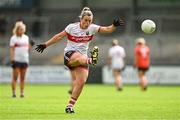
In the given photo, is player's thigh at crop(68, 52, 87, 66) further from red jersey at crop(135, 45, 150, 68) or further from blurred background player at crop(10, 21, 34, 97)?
red jersey at crop(135, 45, 150, 68)

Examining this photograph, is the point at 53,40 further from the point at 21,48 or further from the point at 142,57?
the point at 142,57

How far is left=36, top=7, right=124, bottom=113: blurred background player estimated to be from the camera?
1571cm

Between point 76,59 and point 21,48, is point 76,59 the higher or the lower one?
the higher one

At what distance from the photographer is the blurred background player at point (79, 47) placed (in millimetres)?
15711

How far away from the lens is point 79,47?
16109 mm

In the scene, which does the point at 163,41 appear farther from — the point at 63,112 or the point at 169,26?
the point at 63,112

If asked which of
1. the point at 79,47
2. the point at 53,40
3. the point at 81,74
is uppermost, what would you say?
the point at 53,40

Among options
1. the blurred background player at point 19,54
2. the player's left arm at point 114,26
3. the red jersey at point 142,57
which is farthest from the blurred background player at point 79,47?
the red jersey at point 142,57

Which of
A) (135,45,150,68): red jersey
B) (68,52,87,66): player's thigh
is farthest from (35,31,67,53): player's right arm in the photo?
(135,45,150,68): red jersey

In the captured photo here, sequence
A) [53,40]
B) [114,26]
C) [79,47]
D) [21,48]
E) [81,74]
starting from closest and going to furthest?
1. [114,26]
2. [81,74]
3. [53,40]
4. [79,47]
5. [21,48]

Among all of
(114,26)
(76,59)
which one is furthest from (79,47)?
(114,26)

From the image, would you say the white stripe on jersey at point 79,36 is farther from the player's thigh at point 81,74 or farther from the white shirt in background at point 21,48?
the white shirt in background at point 21,48

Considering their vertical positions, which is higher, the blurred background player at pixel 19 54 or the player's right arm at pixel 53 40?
the player's right arm at pixel 53 40

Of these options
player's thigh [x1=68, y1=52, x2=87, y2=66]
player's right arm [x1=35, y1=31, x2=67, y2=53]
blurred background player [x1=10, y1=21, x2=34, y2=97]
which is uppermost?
player's right arm [x1=35, y1=31, x2=67, y2=53]
